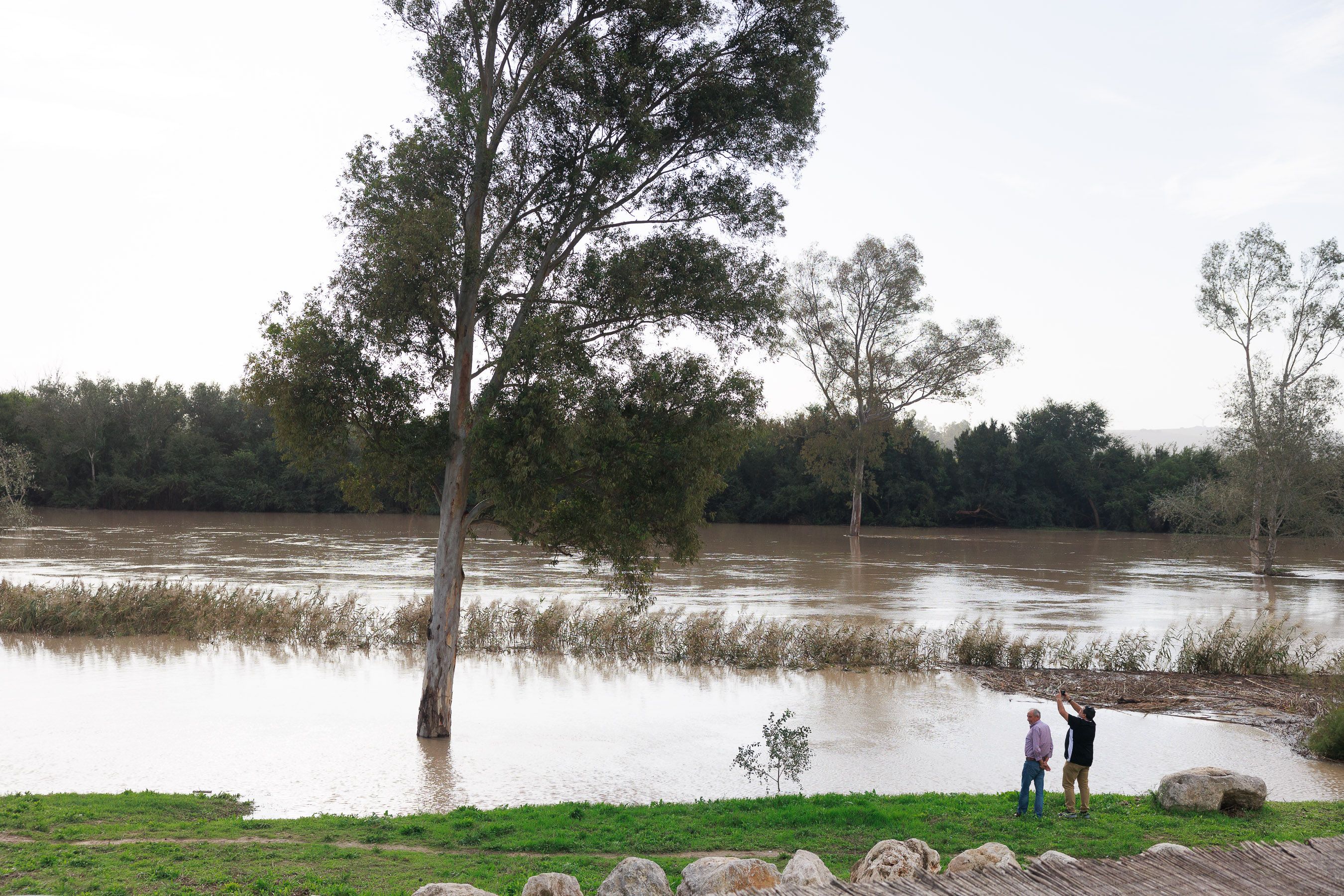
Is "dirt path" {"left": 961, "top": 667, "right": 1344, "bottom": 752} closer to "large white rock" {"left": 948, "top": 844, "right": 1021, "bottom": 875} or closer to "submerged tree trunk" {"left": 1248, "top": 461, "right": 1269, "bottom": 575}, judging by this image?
"large white rock" {"left": 948, "top": 844, "right": 1021, "bottom": 875}

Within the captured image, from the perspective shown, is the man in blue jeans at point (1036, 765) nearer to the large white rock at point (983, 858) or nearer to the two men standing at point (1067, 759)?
the two men standing at point (1067, 759)

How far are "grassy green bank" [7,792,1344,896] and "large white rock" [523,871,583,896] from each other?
1.11 m

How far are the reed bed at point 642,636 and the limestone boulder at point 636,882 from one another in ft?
52.4

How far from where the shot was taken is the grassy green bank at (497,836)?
8.10 meters

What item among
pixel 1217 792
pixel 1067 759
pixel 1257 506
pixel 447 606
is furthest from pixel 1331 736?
pixel 1257 506

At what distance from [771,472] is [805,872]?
81.7 metres

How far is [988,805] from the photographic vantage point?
11391 millimetres

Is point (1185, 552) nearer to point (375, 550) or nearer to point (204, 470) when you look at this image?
point (375, 550)

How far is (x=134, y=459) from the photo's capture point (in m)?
83.9

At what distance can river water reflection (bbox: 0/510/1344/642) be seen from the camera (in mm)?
33969

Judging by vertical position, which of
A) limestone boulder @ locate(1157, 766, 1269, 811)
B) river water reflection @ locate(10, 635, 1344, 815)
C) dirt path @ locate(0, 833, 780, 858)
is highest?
limestone boulder @ locate(1157, 766, 1269, 811)

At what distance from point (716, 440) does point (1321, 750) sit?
10649 millimetres

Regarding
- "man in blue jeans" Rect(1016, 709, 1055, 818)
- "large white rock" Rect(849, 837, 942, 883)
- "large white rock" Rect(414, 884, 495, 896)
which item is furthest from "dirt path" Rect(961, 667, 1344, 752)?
"large white rock" Rect(414, 884, 495, 896)

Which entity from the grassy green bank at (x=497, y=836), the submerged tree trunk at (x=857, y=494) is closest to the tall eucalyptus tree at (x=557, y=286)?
the grassy green bank at (x=497, y=836)
